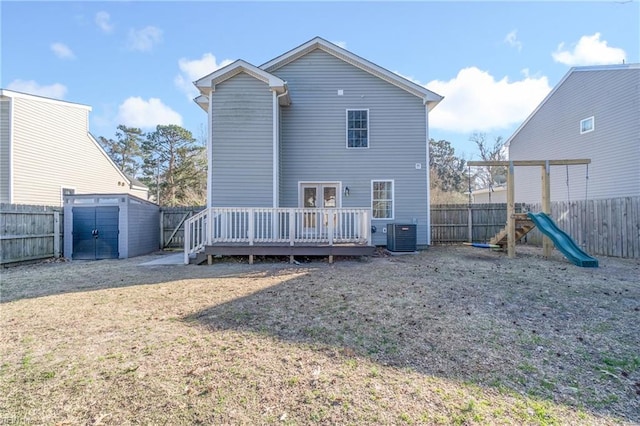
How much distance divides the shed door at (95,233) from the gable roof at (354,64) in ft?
24.3

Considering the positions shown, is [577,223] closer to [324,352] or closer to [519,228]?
[519,228]

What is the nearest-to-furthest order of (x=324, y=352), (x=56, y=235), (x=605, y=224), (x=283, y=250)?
(x=324, y=352) → (x=283, y=250) → (x=605, y=224) → (x=56, y=235)

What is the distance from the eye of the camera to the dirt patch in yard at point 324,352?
2170 mm

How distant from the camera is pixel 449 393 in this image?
2.36 meters

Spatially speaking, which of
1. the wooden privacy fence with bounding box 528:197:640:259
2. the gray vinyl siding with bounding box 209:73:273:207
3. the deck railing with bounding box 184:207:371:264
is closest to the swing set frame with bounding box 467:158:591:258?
the wooden privacy fence with bounding box 528:197:640:259

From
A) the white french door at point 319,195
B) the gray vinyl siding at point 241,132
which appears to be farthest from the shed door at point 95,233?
the white french door at point 319,195

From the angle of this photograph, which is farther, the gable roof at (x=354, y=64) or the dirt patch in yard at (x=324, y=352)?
the gable roof at (x=354, y=64)

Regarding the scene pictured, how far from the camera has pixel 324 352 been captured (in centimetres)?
302

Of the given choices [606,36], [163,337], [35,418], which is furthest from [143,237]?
[606,36]

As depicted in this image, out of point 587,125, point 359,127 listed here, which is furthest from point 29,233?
point 587,125

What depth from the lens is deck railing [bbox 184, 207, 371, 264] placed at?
8.23 m

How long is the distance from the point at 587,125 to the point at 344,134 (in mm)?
10063

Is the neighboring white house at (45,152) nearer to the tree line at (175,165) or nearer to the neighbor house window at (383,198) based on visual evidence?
the tree line at (175,165)

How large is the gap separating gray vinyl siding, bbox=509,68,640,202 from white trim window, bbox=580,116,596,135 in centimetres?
12
